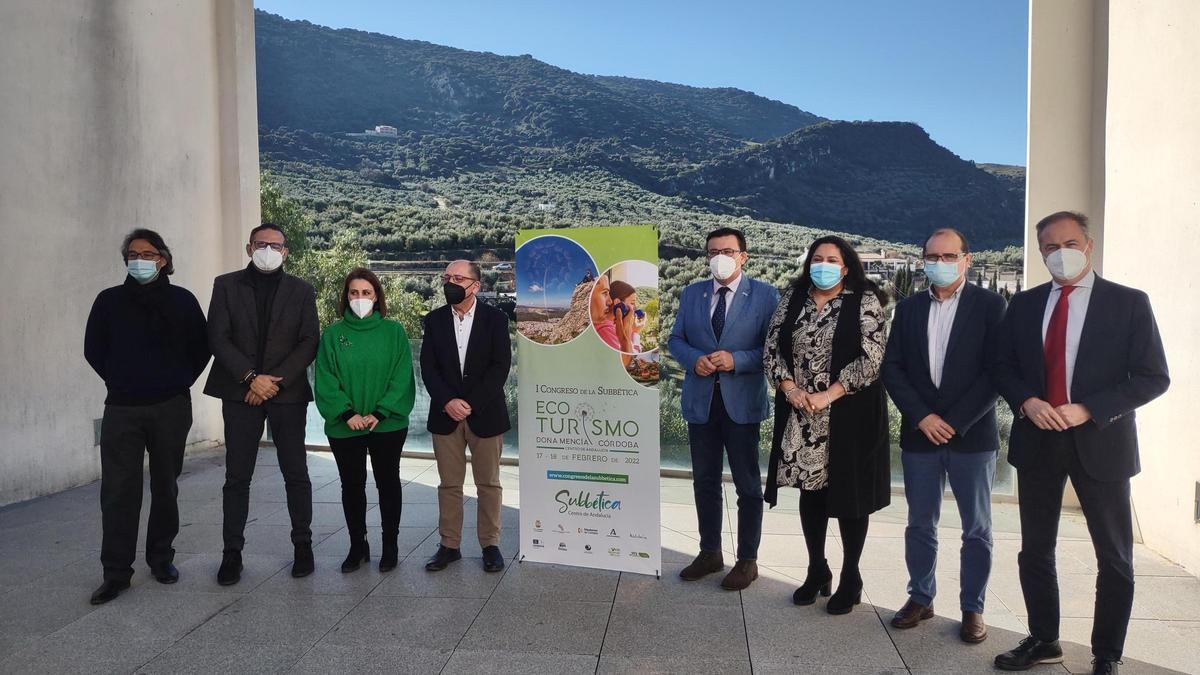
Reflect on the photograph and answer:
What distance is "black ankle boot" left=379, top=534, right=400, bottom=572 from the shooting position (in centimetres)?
411

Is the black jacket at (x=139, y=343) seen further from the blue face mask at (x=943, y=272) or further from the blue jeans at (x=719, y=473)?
the blue face mask at (x=943, y=272)

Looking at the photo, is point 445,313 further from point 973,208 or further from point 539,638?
point 973,208

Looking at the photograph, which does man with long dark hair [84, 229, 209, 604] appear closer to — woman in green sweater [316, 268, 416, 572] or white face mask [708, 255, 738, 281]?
woman in green sweater [316, 268, 416, 572]

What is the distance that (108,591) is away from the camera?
369cm

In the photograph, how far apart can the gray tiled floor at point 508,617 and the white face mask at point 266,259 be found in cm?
161

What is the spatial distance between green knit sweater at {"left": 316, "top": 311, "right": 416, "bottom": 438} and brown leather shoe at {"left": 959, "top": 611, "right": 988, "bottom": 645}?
9.16 feet

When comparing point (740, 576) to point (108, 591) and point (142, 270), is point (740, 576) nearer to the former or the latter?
point (108, 591)

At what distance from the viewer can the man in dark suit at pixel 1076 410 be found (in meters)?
2.78

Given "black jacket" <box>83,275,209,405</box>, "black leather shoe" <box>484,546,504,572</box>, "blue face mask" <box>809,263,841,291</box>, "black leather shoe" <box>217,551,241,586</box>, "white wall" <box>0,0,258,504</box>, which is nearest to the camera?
"blue face mask" <box>809,263,841,291</box>

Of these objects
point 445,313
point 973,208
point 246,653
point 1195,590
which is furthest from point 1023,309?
point 973,208

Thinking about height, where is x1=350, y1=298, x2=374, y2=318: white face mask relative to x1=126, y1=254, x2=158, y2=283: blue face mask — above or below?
below

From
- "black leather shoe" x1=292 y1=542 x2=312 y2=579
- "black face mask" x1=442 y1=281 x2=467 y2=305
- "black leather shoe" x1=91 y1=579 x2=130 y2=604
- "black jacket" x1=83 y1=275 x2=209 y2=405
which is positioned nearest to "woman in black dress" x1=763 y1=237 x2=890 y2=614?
"black face mask" x1=442 y1=281 x2=467 y2=305

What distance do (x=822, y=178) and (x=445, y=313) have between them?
17.4ft

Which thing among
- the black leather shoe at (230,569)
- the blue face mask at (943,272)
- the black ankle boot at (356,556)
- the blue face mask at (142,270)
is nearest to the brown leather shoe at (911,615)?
the blue face mask at (943,272)
